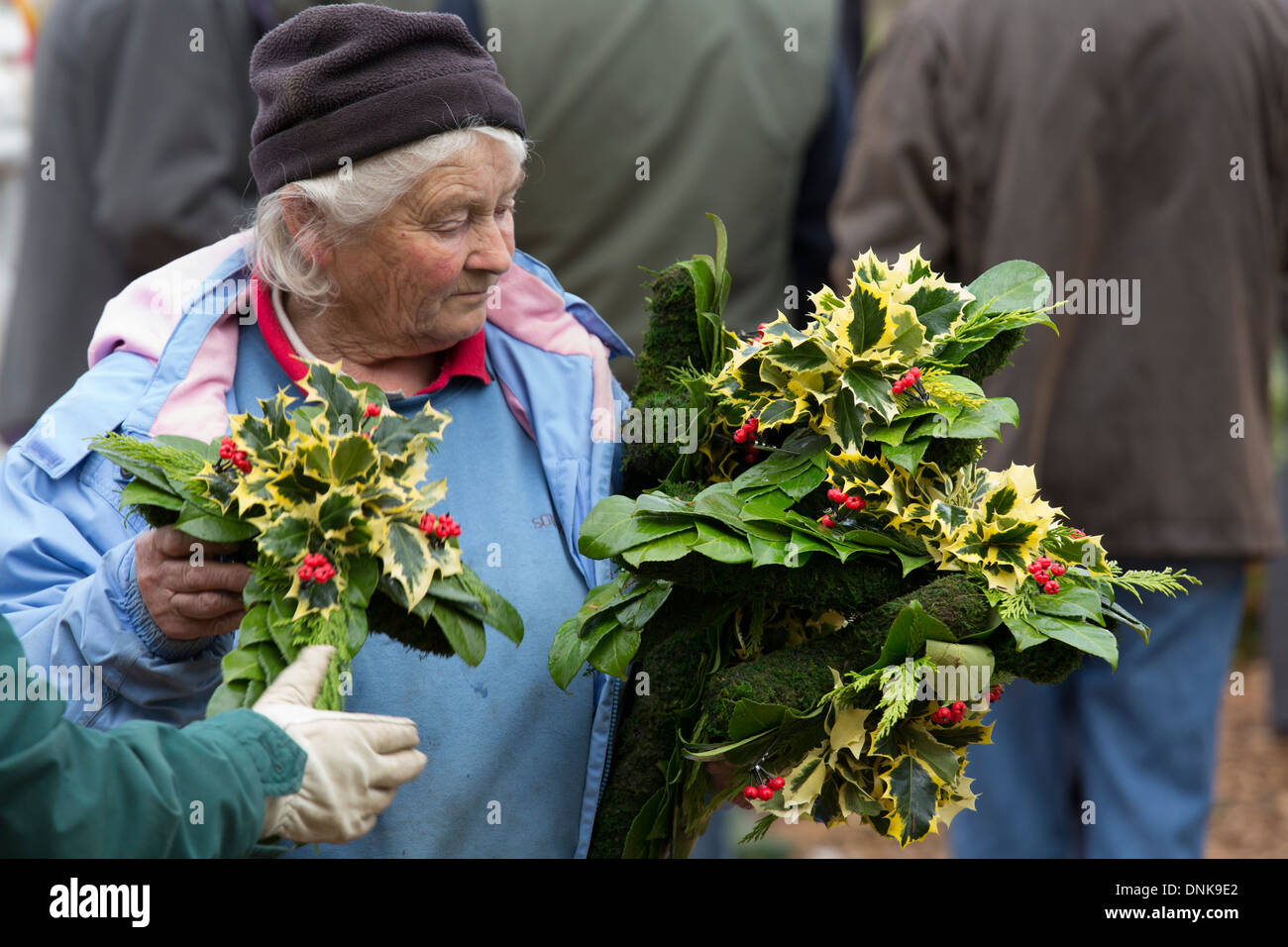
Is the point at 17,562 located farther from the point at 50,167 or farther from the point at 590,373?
the point at 50,167

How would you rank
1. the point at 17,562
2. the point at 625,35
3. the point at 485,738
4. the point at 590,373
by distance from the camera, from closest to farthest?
1. the point at 17,562
2. the point at 485,738
3. the point at 590,373
4. the point at 625,35

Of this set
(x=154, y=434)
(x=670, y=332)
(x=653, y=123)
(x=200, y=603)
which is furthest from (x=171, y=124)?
(x=200, y=603)

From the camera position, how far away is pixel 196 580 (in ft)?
5.98

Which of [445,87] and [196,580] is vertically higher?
[445,87]

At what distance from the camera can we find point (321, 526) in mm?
1812

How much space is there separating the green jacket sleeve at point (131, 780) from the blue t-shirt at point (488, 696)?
0.42 m

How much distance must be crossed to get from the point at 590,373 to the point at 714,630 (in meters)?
0.49

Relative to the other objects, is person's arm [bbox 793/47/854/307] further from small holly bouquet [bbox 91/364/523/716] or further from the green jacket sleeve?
the green jacket sleeve

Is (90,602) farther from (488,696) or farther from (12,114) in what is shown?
(12,114)

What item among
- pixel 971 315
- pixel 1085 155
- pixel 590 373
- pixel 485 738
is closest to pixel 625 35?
pixel 1085 155

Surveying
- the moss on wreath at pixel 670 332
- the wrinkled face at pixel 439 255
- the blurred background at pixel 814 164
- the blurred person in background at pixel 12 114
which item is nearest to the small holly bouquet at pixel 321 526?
the wrinkled face at pixel 439 255

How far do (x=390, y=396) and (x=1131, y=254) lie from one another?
2.03 meters

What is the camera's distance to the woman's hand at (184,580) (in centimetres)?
182

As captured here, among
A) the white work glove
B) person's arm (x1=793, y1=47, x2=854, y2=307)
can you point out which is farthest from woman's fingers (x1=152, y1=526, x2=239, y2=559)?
person's arm (x1=793, y1=47, x2=854, y2=307)
